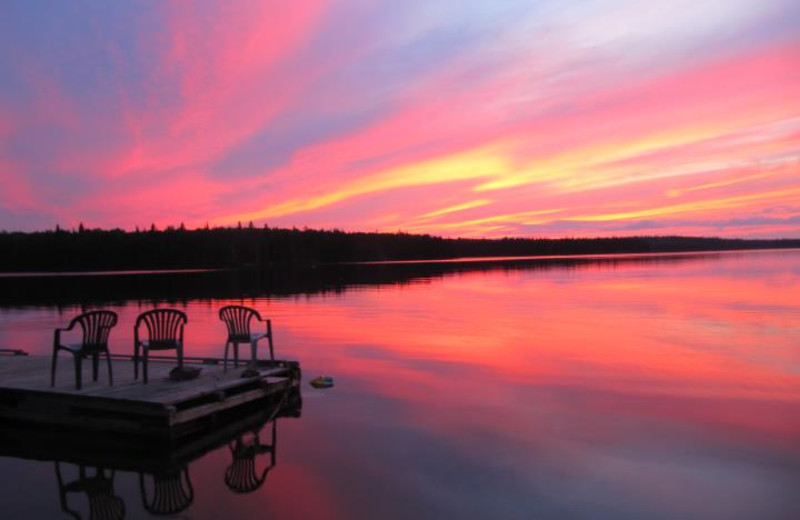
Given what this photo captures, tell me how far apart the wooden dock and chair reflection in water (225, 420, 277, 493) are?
2.46ft

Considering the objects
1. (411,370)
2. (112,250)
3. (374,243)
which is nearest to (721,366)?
(411,370)

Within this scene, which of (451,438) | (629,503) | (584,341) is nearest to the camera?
(629,503)

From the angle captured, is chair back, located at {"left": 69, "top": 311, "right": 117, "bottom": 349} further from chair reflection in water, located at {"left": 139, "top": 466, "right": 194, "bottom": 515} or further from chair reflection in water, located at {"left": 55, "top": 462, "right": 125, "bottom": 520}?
chair reflection in water, located at {"left": 139, "top": 466, "right": 194, "bottom": 515}

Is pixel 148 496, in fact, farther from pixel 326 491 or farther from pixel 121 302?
pixel 121 302

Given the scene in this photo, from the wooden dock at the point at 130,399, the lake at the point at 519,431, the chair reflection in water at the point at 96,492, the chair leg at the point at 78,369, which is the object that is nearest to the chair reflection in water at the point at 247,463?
the lake at the point at 519,431

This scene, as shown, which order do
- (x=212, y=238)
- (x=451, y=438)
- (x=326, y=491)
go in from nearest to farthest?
1. (x=326, y=491)
2. (x=451, y=438)
3. (x=212, y=238)

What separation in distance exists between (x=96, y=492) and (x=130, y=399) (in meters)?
1.64

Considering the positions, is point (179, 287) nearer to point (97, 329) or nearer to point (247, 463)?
point (97, 329)

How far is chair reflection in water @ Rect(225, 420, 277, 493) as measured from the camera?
7.21 meters

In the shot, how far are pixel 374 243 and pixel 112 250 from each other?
68.2 meters

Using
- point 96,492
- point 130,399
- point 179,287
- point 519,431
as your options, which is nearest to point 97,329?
point 130,399

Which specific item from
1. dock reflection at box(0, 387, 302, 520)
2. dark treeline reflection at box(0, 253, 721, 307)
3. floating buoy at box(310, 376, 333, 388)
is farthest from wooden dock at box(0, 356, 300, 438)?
dark treeline reflection at box(0, 253, 721, 307)

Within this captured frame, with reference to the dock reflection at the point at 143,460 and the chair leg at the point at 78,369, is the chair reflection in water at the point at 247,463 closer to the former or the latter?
the dock reflection at the point at 143,460

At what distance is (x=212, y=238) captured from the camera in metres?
138
